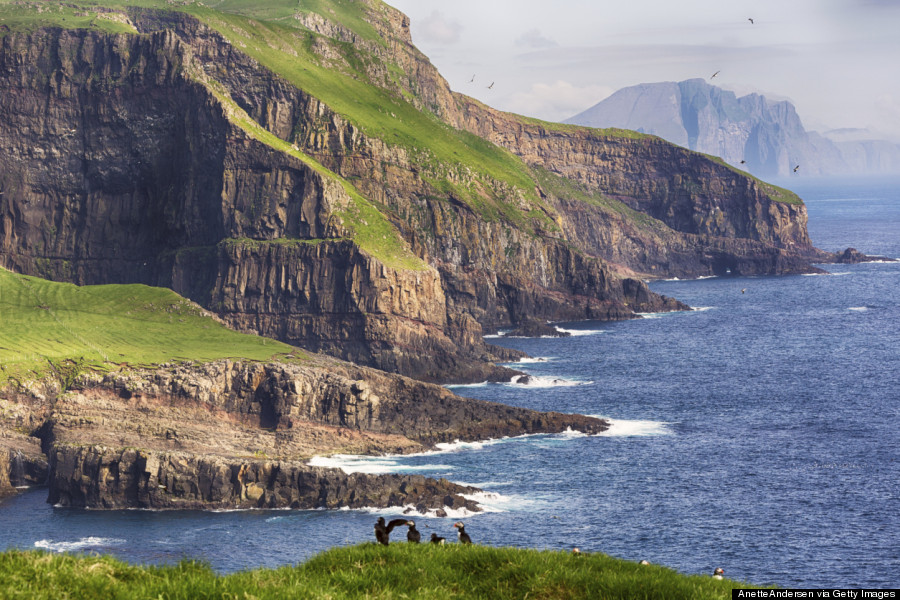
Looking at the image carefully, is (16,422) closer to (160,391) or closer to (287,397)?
(160,391)

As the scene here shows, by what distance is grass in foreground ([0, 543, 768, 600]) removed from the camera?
26.5m

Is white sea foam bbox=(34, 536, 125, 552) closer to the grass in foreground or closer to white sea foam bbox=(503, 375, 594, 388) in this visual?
the grass in foreground

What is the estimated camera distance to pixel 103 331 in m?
160

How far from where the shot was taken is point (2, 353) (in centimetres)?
14225

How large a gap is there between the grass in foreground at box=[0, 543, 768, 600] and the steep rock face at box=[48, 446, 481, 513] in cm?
8099

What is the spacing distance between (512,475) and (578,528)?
2168cm

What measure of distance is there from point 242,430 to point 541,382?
61844 millimetres

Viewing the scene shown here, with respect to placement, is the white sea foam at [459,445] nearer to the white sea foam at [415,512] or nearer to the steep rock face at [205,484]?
the steep rock face at [205,484]

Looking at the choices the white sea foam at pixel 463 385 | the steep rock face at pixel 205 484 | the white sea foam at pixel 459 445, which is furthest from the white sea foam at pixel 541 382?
the steep rock face at pixel 205 484

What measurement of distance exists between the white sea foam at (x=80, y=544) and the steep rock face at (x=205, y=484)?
12.9 metres

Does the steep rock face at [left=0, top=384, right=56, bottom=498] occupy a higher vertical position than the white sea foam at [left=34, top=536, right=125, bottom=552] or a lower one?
higher

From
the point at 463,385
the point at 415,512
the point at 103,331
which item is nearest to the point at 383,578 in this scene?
the point at 415,512

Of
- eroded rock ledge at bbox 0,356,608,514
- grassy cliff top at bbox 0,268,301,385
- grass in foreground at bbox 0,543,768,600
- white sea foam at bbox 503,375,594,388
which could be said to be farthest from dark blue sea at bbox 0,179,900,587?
grass in foreground at bbox 0,543,768,600

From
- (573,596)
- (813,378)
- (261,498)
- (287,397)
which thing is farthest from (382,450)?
(573,596)
